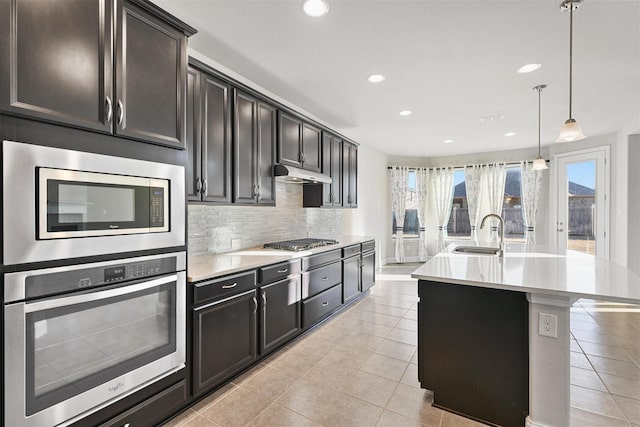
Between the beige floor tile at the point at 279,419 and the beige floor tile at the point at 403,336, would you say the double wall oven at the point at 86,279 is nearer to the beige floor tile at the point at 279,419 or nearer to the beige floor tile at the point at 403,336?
the beige floor tile at the point at 279,419

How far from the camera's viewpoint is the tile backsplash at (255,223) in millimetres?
2838

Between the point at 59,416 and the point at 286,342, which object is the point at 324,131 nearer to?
the point at 286,342

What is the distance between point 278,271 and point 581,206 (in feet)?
19.9

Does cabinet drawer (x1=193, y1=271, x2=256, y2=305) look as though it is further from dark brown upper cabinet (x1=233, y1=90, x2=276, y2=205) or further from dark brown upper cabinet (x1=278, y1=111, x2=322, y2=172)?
dark brown upper cabinet (x1=278, y1=111, x2=322, y2=172)

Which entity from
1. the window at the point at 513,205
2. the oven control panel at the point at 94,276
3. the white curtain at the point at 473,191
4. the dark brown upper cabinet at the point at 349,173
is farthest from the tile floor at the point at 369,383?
the white curtain at the point at 473,191

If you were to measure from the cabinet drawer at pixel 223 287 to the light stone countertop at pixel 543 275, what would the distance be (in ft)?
4.19

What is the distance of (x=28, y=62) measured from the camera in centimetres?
130

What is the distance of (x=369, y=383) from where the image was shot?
2398mm

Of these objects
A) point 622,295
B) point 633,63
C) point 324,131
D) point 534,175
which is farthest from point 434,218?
point 622,295

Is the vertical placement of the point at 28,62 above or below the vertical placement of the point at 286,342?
above

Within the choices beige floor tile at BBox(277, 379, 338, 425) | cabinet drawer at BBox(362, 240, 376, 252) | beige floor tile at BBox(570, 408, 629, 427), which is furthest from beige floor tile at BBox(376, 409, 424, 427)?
cabinet drawer at BBox(362, 240, 376, 252)

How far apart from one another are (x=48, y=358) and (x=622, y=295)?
107 inches

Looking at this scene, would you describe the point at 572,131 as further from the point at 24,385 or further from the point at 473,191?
the point at 473,191

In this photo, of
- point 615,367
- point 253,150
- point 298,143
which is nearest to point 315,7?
point 253,150
